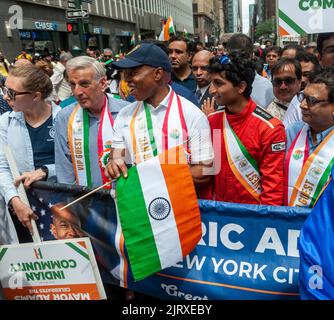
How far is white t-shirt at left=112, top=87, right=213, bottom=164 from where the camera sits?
2.47 m

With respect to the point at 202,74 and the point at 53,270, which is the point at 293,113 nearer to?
the point at 202,74

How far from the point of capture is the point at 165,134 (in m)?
2.50

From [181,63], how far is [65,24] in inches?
955

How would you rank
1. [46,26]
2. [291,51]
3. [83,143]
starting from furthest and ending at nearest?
[46,26]
[291,51]
[83,143]

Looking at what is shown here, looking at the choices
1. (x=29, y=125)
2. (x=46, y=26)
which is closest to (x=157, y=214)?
(x=29, y=125)

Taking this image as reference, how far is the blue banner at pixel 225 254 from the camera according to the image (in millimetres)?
2182

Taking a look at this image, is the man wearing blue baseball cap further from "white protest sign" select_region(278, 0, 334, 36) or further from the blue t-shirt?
"white protest sign" select_region(278, 0, 334, 36)

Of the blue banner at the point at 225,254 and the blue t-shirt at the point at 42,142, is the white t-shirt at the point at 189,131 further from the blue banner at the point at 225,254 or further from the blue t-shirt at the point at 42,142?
the blue t-shirt at the point at 42,142

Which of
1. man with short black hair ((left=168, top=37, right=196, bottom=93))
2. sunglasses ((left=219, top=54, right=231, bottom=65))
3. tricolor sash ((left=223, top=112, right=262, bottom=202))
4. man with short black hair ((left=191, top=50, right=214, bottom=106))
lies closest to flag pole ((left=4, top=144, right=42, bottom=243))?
tricolor sash ((left=223, top=112, right=262, bottom=202))

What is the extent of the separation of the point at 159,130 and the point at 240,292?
3.68 feet

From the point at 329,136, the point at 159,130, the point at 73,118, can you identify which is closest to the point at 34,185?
the point at 73,118

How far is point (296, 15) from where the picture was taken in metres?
3.27

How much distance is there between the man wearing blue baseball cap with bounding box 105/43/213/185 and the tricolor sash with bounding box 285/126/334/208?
531 millimetres

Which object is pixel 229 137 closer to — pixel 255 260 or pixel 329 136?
pixel 329 136
